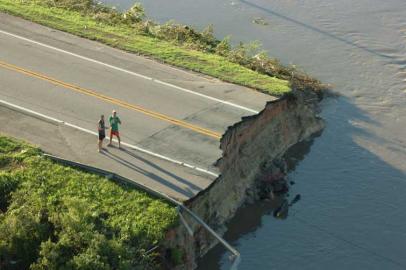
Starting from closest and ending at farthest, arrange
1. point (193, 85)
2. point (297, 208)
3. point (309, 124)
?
point (297, 208)
point (193, 85)
point (309, 124)

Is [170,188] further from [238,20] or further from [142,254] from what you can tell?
[238,20]

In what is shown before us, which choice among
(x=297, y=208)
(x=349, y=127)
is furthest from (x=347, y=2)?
(x=297, y=208)

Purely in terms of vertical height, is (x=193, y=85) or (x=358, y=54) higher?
(x=358, y=54)

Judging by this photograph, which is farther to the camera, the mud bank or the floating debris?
the floating debris

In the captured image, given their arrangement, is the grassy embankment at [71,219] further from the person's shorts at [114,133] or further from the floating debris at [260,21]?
the floating debris at [260,21]

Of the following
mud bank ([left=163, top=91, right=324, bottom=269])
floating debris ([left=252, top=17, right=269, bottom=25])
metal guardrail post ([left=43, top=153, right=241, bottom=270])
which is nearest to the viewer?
metal guardrail post ([left=43, top=153, right=241, bottom=270])

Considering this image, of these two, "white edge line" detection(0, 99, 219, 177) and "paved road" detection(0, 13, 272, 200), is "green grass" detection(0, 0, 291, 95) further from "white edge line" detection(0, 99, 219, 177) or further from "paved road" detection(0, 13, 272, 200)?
"white edge line" detection(0, 99, 219, 177)

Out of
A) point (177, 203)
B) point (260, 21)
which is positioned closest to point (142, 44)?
point (260, 21)

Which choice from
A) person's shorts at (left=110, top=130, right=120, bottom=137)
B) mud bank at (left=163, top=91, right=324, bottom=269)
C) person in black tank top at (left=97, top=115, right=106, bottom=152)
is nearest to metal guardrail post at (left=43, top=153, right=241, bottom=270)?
mud bank at (left=163, top=91, right=324, bottom=269)
